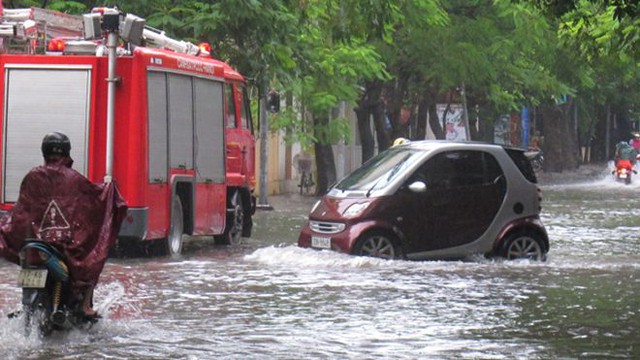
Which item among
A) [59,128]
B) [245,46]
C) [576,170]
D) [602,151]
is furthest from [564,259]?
[602,151]

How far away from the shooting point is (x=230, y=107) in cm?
2362

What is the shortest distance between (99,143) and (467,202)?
4407 mm

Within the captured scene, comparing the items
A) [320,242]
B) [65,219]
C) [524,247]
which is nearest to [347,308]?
[65,219]

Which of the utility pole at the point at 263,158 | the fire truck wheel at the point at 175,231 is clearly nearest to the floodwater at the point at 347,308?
the fire truck wheel at the point at 175,231

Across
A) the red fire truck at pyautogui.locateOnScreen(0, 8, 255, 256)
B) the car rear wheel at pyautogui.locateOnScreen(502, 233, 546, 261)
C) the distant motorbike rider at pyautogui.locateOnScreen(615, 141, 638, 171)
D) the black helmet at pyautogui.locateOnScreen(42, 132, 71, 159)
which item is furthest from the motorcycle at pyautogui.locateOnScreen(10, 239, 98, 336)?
the distant motorbike rider at pyautogui.locateOnScreen(615, 141, 638, 171)

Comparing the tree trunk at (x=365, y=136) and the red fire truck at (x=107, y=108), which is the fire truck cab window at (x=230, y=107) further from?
the tree trunk at (x=365, y=136)

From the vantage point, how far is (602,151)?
3927 inches

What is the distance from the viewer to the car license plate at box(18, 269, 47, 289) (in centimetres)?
1121

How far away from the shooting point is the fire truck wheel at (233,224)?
24.1 m

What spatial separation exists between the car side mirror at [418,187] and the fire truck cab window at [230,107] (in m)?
4.92

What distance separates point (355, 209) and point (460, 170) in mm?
1397

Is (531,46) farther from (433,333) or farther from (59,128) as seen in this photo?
(433,333)

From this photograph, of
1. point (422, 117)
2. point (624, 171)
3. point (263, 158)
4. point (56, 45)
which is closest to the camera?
point (56, 45)

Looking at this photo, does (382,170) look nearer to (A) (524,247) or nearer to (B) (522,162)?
(B) (522,162)
